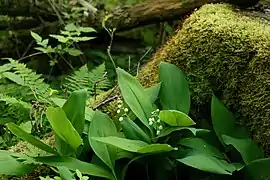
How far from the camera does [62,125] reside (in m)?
1.79

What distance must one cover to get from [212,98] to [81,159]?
0.63 m

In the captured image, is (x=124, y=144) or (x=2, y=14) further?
(x=2, y=14)

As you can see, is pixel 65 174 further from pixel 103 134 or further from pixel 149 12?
pixel 149 12

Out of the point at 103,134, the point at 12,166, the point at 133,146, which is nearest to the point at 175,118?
the point at 133,146

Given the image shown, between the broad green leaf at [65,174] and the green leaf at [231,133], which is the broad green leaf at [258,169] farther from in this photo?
the broad green leaf at [65,174]

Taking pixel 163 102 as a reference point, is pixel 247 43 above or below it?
above

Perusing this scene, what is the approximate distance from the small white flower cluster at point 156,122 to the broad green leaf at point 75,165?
0.26m

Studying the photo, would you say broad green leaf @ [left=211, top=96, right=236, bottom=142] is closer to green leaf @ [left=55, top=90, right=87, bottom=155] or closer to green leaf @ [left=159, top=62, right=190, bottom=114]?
green leaf @ [left=159, top=62, right=190, bottom=114]

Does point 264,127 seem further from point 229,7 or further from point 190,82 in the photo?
point 229,7

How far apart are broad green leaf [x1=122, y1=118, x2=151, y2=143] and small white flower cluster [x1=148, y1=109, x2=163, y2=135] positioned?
0.18 feet

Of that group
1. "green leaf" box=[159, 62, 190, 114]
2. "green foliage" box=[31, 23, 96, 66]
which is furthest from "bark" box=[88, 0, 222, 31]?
"green leaf" box=[159, 62, 190, 114]

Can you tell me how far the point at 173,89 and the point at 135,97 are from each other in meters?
0.18

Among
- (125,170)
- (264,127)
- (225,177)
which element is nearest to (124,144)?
(125,170)

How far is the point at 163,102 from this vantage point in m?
1.98
